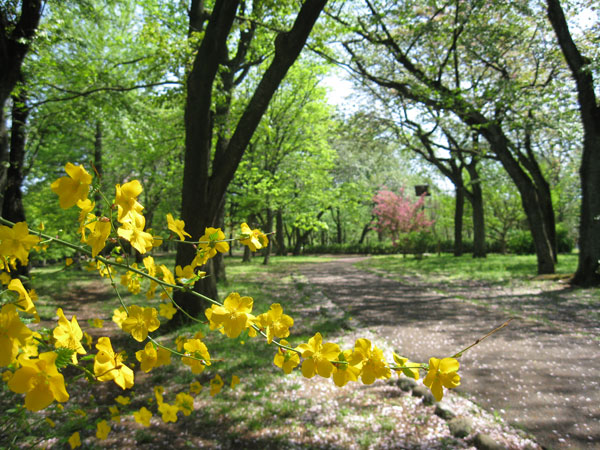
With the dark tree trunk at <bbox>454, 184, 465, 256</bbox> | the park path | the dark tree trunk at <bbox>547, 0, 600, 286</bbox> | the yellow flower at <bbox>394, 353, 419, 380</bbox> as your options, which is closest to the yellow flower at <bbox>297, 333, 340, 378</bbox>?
the yellow flower at <bbox>394, 353, 419, 380</bbox>

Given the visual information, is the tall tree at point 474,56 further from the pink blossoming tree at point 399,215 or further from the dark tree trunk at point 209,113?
the pink blossoming tree at point 399,215

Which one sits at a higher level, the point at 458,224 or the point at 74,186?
A: the point at 458,224

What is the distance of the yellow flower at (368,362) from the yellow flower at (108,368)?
53 cm

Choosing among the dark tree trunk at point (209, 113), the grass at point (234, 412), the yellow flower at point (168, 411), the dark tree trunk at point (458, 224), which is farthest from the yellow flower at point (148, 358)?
the dark tree trunk at point (458, 224)

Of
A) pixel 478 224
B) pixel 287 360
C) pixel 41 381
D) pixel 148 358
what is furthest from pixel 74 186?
pixel 478 224

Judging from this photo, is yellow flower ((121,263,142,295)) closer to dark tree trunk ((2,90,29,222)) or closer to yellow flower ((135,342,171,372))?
yellow flower ((135,342,171,372))

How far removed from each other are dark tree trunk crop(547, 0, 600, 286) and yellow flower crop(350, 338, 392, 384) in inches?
337

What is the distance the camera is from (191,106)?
4.70 metres

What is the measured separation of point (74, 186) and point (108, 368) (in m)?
0.42

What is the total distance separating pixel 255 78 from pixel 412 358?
12.4 meters

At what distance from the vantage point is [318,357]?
0.85 meters

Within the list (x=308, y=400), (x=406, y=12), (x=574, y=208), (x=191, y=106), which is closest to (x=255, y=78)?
(x=406, y=12)

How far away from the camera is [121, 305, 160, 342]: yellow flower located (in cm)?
86

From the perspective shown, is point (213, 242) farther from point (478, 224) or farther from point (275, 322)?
point (478, 224)
